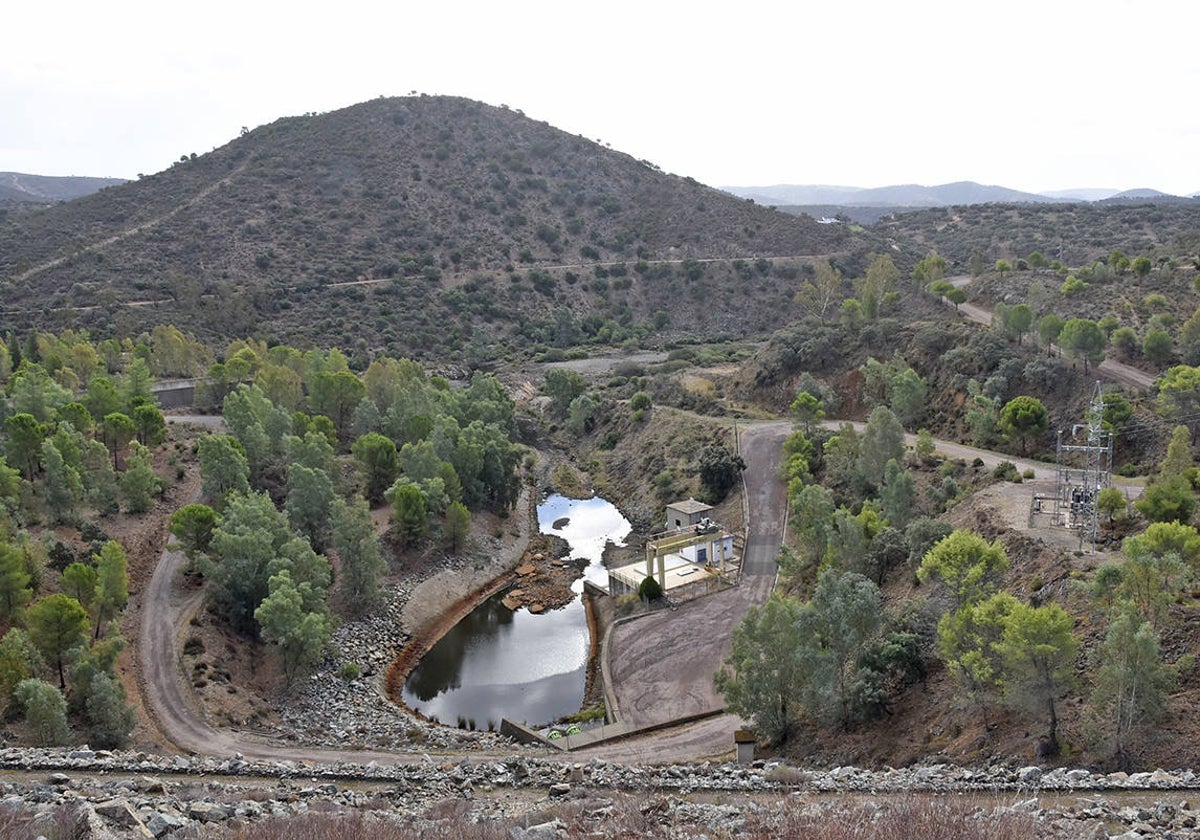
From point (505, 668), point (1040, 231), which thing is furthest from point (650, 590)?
point (1040, 231)

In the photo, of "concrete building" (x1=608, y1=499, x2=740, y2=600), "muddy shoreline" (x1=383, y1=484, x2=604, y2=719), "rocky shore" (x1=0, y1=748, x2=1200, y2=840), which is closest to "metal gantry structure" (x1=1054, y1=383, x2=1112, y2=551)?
"rocky shore" (x1=0, y1=748, x2=1200, y2=840)

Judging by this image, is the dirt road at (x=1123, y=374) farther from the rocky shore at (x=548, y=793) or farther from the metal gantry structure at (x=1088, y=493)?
the rocky shore at (x=548, y=793)

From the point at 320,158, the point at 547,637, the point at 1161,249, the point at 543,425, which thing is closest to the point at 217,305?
the point at 543,425

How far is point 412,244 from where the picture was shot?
120 metres

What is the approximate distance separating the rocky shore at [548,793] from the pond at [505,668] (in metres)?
14.2

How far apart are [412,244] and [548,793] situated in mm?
108141

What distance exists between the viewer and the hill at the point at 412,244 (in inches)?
3826

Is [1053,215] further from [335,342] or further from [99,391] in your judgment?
[99,391]

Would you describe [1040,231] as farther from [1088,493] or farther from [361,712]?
[361,712]

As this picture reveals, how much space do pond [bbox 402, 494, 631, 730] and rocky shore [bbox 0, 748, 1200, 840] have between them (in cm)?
1420

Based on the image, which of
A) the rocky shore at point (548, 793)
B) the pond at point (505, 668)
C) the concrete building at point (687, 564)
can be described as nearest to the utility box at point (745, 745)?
the rocky shore at point (548, 793)

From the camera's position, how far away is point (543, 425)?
3140 inches

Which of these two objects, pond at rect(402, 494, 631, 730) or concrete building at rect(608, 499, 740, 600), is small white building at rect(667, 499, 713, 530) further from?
pond at rect(402, 494, 631, 730)

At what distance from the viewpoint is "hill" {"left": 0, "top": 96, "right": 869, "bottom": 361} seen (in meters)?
97.2
